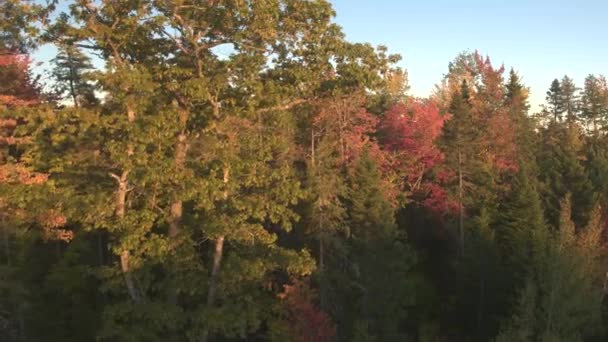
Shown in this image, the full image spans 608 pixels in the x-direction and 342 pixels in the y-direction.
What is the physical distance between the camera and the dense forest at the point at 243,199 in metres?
16.0

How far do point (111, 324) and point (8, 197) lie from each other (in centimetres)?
487

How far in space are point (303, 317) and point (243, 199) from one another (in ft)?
21.3

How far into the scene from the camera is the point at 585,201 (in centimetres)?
3147

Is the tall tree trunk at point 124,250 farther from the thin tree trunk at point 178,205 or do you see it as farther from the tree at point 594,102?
the tree at point 594,102

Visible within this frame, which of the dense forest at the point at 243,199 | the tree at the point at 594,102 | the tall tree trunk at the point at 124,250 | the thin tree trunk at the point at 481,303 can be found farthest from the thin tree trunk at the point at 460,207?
the tree at the point at 594,102

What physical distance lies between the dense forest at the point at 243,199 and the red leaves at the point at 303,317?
0.08 metres

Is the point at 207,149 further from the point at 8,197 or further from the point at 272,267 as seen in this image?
the point at 8,197

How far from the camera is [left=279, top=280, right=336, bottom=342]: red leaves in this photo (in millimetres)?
21359

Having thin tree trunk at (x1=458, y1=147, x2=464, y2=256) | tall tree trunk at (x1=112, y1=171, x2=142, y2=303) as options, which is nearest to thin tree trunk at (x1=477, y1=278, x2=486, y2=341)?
thin tree trunk at (x1=458, y1=147, x2=464, y2=256)

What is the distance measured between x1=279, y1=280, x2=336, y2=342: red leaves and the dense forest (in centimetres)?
8

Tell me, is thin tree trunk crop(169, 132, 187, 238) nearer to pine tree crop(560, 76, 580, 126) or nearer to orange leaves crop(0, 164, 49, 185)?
orange leaves crop(0, 164, 49, 185)

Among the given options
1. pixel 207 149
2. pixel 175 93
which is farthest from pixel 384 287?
pixel 175 93

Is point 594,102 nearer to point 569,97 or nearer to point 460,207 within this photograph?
point 569,97

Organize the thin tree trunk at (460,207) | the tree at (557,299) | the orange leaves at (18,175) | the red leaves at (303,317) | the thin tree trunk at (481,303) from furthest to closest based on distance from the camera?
1. the thin tree trunk at (460,207)
2. the thin tree trunk at (481,303)
3. the red leaves at (303,317)
4. the tree at (557,299)
5. the orange leaves at (18,175)
